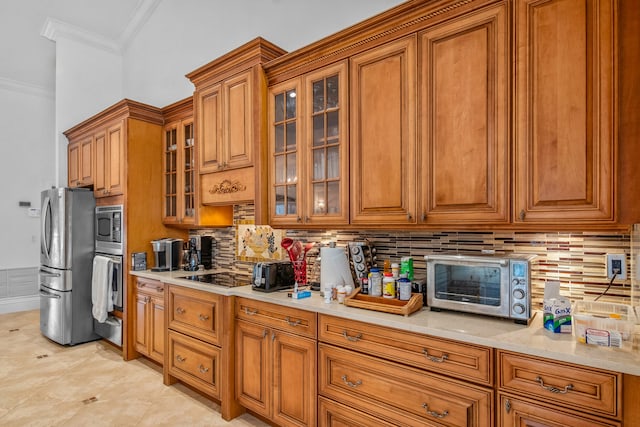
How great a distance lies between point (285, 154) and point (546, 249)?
170 cm

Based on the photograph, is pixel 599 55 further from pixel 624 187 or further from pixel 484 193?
pixel 484 193

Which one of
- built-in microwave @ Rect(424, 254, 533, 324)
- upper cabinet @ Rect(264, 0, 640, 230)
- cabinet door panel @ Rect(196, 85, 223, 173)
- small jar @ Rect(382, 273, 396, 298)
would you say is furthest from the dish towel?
built-in microwave @ Rect(424, 254, 533, 324)

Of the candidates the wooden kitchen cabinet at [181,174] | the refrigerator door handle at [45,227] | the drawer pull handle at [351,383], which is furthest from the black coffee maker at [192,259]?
the drawer pull handle at [351,383]

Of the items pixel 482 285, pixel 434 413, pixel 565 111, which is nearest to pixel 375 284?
pixel 482 285

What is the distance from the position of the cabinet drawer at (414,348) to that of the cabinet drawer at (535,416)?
10 centimetres

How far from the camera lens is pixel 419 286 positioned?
6.59 feet

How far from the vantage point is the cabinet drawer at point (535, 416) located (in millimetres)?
1275

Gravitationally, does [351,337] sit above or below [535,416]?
above

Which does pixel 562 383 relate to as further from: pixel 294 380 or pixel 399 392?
pixel 294 380

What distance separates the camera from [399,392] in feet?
5.64

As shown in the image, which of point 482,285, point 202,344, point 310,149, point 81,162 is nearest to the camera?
point 482,285

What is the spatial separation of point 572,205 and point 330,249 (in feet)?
4.36

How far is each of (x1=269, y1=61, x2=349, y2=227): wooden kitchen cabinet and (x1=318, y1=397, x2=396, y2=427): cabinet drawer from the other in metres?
1.05

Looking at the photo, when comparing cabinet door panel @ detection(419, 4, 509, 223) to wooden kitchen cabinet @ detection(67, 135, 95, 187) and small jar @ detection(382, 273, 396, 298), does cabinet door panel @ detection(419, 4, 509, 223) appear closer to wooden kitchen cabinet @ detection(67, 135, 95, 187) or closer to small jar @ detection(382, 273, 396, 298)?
small jar @ detection(382, 273, 396, 298)
